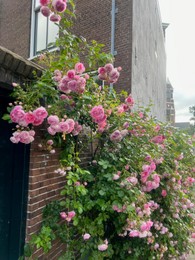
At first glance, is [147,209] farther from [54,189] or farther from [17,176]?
[17,176]

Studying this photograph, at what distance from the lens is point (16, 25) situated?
9.02 m

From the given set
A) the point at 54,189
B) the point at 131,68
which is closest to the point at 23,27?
the point at 131,68

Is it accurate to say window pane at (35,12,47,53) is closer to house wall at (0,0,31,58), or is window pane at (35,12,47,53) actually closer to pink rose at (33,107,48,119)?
house wall at (0,0,31,58)

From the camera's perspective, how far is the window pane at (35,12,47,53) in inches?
307

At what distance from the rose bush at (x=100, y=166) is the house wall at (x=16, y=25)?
6942mm

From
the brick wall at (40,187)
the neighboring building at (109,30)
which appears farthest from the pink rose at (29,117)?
the neighboring building at (109,30)

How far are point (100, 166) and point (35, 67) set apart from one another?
1.30 metres

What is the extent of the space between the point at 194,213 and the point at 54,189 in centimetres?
263

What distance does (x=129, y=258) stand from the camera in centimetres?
250

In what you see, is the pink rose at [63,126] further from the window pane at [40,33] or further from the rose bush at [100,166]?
the window pane at [40,33]

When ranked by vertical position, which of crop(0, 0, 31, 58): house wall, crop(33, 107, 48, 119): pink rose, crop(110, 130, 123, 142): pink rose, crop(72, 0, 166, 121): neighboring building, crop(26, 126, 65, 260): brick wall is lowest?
crop(26, 126, 65, 260): brick wall

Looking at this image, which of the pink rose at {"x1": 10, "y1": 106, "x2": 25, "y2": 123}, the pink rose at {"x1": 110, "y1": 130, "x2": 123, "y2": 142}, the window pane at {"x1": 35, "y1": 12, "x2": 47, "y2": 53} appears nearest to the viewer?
the pink rose at {"x1": 10, "y1": 106, "x2": 25, "y2": 123}

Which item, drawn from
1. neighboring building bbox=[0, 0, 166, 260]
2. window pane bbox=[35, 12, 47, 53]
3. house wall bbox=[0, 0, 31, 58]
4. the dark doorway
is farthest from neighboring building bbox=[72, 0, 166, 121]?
the dark doorway

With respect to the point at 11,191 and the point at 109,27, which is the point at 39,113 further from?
the point at 109,27
